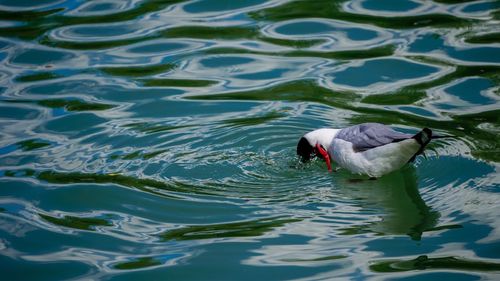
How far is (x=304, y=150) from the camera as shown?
800cm

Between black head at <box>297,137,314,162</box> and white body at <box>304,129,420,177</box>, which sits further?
black head at <box>297,137,314,162</box>

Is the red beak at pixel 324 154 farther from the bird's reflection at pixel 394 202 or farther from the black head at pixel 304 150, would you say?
the bird's reflection at pixel 394 202

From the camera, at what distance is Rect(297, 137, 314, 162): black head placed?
790 cm

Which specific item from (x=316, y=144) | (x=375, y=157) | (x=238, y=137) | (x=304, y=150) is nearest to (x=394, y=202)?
(x=375, y=157)

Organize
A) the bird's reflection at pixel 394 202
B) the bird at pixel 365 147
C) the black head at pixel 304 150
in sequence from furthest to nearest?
the black head at pixel 304 150
the bird at pixel 365 147
the bird's reflection at pixel 394 202

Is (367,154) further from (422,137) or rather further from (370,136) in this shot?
(422,137)

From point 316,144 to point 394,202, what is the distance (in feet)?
3.55

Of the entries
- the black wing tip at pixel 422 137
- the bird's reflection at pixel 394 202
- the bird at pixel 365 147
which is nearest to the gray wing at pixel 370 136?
the bird at pixel 365 147

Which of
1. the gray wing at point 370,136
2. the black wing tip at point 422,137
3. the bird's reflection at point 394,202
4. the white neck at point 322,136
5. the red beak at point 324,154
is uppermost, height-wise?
the black wing tip at point 422,137

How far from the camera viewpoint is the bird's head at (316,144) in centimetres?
786

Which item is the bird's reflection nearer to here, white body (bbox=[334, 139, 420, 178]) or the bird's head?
white body (bbox=[334, 139, 420, 178])

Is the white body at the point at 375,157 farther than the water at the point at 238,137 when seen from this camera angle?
Yes

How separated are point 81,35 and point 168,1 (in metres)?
1.47


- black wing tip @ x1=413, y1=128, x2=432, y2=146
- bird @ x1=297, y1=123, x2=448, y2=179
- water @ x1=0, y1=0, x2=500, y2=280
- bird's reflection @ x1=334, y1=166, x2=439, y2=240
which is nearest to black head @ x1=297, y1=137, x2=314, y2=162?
bird @ x1=297, y1=123, x2=448, y2=179
